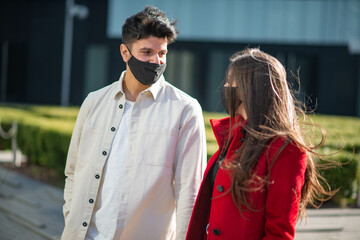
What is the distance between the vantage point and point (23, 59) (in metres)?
27.8

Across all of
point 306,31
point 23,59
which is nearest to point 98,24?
point 23,59

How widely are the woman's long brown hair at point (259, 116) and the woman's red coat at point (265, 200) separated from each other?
37 millimetres

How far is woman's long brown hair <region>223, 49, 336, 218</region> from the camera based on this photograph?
82.1 inches

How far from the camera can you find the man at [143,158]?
2.57 meters

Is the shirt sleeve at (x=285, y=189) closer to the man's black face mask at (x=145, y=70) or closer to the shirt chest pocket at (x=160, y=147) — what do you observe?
the shirt chest pocket at (x=160, y=147)

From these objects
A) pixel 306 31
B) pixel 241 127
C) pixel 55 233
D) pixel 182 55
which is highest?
pixel 306 31

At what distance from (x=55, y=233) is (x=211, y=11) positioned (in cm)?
2146

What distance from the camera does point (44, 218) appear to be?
6023 millimetres

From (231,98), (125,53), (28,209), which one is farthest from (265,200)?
(28,209)

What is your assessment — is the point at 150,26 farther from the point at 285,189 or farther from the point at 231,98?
the point at 285,189

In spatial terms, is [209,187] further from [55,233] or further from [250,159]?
[55,233]

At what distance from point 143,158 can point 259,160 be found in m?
0.73

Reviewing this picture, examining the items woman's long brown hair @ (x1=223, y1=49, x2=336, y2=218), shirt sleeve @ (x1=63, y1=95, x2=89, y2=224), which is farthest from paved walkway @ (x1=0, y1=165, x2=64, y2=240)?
woman's long brown hair @ (x1=223, y1=49, x2=336, y2=218)

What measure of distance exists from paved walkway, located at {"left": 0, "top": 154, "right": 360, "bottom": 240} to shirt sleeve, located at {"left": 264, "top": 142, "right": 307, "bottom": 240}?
3600 millimetres
